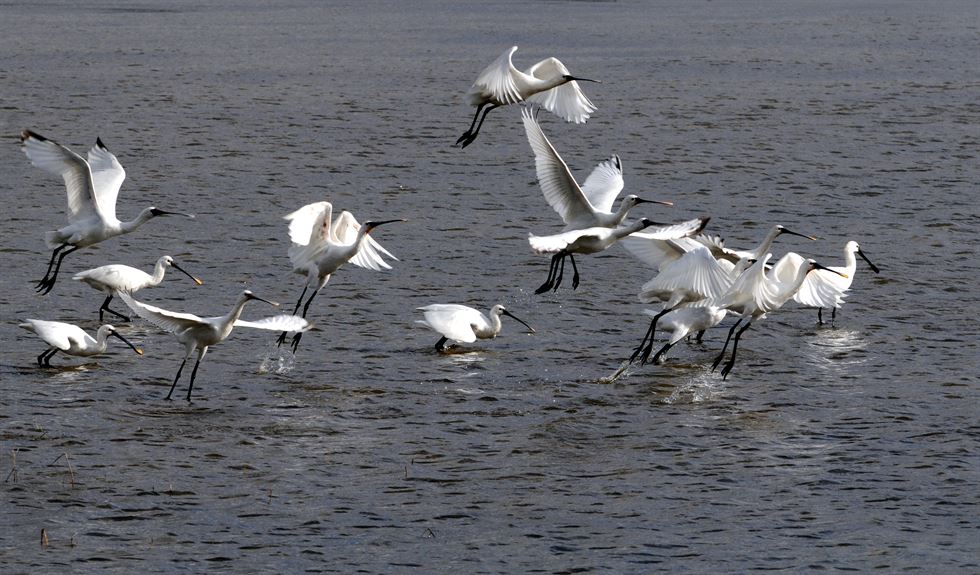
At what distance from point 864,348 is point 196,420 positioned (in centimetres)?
656

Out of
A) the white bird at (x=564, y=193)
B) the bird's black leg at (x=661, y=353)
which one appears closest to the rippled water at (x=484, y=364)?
the bird's black leg at (x=661, y=353)

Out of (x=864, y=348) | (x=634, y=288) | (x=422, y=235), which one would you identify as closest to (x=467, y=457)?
(x=864, y=348)

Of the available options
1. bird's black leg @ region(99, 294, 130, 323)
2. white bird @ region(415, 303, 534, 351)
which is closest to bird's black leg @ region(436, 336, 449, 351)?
white bird @ region(415, 303, 534, 351)

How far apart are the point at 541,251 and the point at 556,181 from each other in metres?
2.66

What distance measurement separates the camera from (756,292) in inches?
600

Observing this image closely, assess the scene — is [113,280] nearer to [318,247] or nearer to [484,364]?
[318,247]

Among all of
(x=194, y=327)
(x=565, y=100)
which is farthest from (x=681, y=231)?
(x=565, y=100)

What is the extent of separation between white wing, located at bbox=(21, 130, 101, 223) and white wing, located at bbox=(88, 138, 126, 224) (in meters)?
0.15

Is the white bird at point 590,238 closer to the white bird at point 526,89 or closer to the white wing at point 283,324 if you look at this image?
the white bird at point 526,89

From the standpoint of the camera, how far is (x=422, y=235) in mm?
21188

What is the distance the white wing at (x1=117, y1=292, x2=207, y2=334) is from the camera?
45.1ft

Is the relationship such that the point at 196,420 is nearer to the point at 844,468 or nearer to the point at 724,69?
the point at 844,468

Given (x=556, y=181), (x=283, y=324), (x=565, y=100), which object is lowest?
(x=283, y=324)

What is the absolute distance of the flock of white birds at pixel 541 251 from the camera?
14742 millimetres
